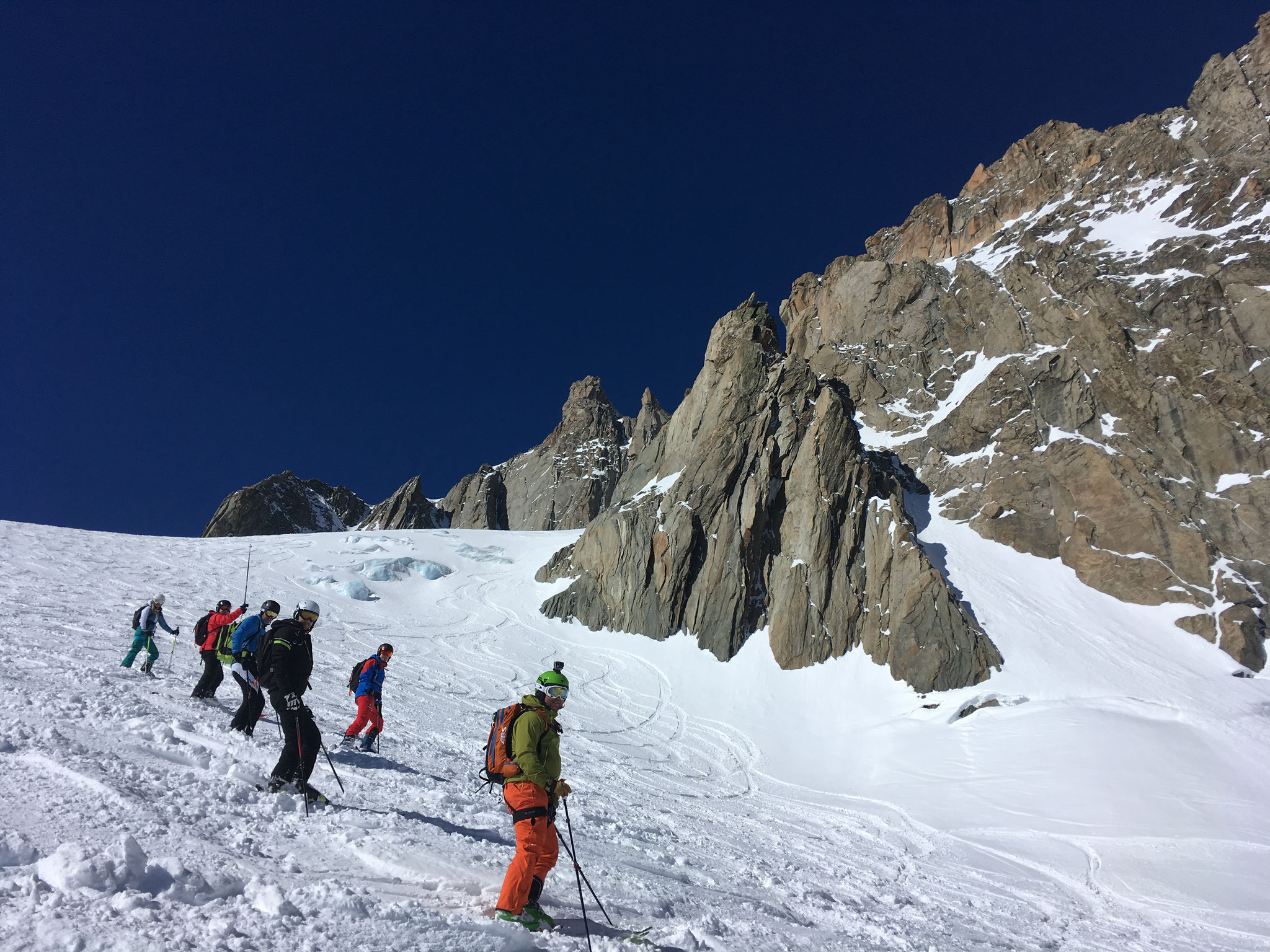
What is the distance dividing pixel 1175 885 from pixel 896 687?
15.3 m

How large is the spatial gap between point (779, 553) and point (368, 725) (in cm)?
2692

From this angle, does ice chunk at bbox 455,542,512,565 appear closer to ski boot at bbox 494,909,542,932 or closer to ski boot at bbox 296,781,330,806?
ski boot at bbox 296,781,330,806

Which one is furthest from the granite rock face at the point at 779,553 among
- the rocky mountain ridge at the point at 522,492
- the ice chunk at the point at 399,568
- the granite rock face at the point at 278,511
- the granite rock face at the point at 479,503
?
the granite rock face at the point at 278,511

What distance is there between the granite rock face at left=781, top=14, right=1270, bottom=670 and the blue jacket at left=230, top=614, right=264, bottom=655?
3738 centimetres

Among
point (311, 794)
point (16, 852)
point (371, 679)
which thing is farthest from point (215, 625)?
point (16, 852)

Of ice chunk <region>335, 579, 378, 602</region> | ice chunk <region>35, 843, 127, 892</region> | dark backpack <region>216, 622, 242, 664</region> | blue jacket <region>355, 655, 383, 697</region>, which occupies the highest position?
ice chunk <region>335, 579, 378, 602</region>

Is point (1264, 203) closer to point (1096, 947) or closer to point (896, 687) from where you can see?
point (896, 687)

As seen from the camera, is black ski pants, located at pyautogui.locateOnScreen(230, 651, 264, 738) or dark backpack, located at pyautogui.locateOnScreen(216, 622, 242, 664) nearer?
black ski pants, located at pyautogui.locateOnScreen(230, 651, 264, 738)

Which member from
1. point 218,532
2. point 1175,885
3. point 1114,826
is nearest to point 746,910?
point 1175,885

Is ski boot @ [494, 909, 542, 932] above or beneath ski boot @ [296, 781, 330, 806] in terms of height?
beneath

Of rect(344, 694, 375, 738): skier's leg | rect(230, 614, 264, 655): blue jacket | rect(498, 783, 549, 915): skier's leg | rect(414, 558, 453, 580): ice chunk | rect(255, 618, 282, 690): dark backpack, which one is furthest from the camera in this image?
rect(414, 558, 453, 580): ice chunk

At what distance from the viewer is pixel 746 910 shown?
19.6 feet

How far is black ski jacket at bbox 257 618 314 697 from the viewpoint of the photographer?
6738 mm

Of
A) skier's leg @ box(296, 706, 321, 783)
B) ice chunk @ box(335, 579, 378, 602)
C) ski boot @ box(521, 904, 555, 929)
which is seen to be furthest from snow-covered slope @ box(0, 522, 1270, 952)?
skier's leg @ box(296, 706, 321, 783)
